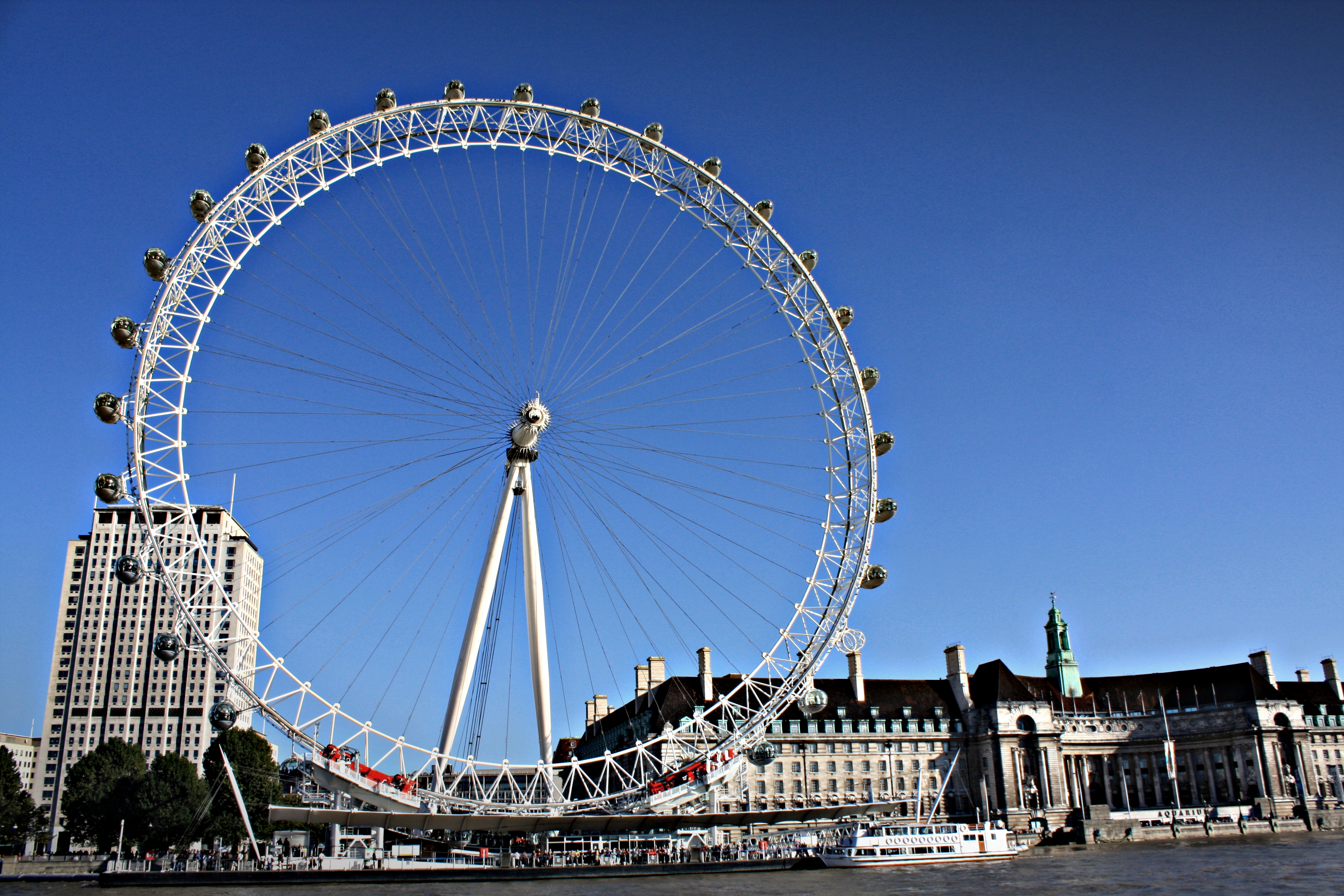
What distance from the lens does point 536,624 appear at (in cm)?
5769

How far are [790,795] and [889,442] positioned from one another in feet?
209

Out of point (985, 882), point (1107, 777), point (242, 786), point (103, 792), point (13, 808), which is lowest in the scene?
point (985, 882)

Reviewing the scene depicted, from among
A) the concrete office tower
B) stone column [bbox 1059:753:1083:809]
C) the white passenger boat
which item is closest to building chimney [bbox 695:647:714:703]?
the white passenger boat

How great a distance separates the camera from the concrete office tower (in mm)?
179000

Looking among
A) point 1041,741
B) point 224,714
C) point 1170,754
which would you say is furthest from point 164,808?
point 1170,754

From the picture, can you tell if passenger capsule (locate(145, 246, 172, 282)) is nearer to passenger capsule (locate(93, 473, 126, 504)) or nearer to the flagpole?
passenger capsule (locate(93, 473, 126, 504))

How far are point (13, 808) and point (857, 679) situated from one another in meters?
90.9

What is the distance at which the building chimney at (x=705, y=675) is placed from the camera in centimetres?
11800

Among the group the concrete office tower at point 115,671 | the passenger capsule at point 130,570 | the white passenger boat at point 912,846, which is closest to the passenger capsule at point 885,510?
the white passenger boat at point 912,846

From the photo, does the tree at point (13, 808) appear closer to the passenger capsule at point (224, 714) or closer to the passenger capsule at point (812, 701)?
the passenger capsule at point (224, 714)

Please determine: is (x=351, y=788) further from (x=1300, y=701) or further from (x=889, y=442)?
(x=1300, y=701)

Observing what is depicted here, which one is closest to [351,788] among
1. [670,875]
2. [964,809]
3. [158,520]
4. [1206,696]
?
[670,875]

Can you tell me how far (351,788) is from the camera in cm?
5691

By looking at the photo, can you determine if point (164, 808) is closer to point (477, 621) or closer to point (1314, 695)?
point (477, 621)
